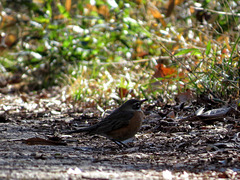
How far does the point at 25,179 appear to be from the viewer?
7.40 ft

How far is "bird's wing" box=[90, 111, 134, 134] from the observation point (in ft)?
12.6

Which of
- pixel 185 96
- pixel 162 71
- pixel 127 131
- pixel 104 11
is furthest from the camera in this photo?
pixel 104 11

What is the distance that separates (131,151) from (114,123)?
1.96 ft

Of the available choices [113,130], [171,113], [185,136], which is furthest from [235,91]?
[113,130]

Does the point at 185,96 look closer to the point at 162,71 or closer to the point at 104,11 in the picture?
the point at 162,71

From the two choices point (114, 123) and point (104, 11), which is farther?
point (104, 11)

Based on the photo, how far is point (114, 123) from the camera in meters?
3.90

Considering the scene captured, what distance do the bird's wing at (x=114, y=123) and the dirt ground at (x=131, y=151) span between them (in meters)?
0.16

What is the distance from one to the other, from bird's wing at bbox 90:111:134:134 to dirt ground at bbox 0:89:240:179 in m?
0.16

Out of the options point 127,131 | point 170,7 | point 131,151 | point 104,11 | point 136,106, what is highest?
point 104,11

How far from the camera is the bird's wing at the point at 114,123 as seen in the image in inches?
151

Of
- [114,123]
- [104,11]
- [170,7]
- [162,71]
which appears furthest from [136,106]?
[104,11]

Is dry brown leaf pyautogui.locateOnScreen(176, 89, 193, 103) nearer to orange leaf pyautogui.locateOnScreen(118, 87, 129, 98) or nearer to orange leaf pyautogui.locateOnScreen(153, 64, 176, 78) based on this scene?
orange leaf pyautogui.locateOnScreen(153, 64, 176, 78)

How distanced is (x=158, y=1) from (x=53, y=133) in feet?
18.9
